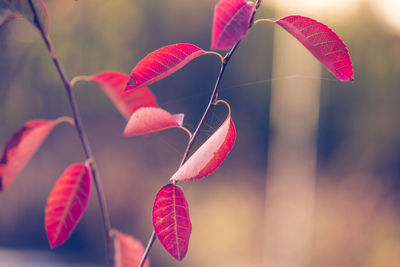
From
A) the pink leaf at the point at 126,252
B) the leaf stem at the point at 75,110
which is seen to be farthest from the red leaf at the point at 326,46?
the pink leaf at the point at 126,252

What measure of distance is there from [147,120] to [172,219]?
0.34ft

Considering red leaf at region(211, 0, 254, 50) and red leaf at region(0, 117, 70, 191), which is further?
red leaf at region(0, 117, 70, 191)

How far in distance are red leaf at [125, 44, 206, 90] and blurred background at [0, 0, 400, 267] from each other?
6.69 feet

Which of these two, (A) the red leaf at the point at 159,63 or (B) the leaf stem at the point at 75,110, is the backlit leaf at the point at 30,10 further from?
(A) the red leaf at the point at 159,63

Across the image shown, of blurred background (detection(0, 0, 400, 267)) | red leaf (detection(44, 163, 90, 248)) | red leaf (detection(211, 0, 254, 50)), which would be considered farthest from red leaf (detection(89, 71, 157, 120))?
blurred background (detection(0, 0, 400, 267))

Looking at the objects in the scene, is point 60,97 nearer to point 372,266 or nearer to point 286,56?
point 286,56

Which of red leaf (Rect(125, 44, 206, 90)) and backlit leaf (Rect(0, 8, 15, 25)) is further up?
backlit leaf (Rect(0, 8, 15, 25))

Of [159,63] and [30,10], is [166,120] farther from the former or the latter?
[30,10]

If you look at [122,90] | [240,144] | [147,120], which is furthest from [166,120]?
[240,144]

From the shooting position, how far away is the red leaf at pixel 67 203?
0.43 m

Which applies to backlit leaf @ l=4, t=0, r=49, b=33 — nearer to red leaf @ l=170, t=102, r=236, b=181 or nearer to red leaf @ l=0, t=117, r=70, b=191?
red leaf @ l=0, t=117, r=70, b=191

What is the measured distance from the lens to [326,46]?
334 mm

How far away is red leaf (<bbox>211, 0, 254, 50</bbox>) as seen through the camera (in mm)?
261

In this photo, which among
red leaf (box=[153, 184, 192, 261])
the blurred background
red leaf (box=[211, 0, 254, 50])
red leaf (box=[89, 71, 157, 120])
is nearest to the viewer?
red leaf (box=[211, 0, 254, 50])
